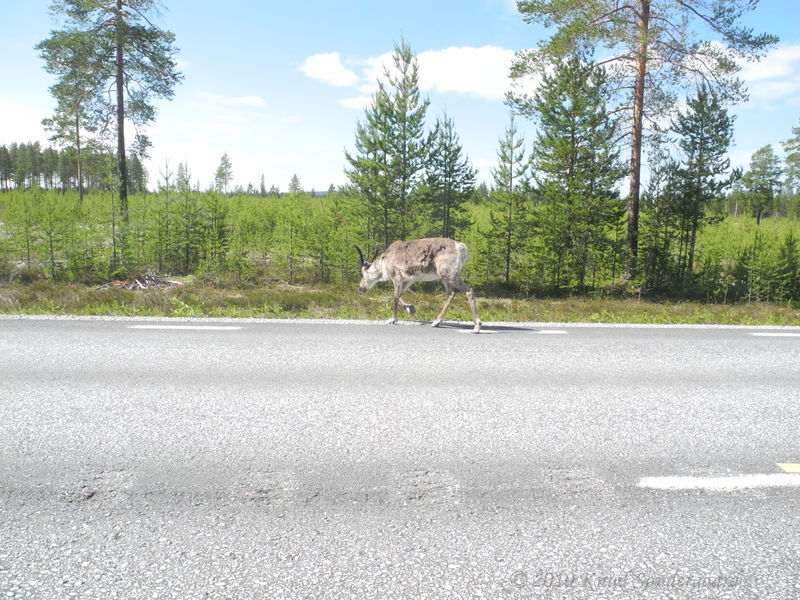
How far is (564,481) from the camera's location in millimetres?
3918

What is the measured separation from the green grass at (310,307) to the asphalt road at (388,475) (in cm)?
467

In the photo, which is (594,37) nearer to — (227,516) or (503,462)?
(503,462)

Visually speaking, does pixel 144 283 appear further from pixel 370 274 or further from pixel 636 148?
pixel 636 148

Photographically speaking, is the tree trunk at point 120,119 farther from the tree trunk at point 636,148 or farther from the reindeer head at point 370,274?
the tree trunk at point 636,148

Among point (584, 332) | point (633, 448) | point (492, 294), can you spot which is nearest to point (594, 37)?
point (492, 294)

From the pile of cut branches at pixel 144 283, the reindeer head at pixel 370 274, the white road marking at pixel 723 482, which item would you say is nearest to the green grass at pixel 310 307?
the reindeer head at pixel 370 274

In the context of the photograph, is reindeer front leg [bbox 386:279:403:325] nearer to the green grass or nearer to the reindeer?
the reindeer

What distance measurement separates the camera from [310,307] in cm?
1368

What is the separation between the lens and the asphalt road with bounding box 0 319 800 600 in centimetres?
287

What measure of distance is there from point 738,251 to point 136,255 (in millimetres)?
25287

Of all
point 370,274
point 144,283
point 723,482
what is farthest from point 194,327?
point 144,283

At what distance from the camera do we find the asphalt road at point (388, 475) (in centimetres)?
287

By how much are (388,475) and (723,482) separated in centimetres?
250

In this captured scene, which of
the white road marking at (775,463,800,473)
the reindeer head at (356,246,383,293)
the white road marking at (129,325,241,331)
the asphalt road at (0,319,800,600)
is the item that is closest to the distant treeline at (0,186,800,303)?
the reindeer head at (356,246,383,293)
